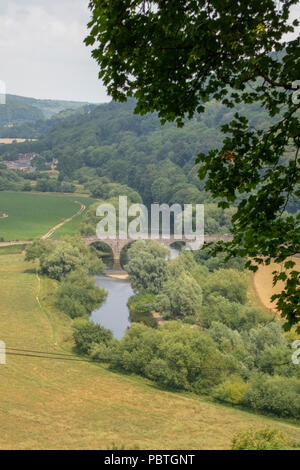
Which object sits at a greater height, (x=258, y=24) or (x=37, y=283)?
(x=258, y=24)

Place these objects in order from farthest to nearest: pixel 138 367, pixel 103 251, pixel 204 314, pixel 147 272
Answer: pixel 103 251
pixel 147 272
pixel 204 314
pixel 138 367

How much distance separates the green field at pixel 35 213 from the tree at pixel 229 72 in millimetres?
77152

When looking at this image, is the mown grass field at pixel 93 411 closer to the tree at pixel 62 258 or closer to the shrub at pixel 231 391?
the shrub at pixel 231 391

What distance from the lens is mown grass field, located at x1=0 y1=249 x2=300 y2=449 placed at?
936 inches

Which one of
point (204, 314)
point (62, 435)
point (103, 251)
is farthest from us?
point (103, 251)

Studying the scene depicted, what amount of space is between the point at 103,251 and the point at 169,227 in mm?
16382

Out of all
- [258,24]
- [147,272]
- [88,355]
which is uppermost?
[258,24]

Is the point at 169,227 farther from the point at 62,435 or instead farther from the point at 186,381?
the point at 62,435

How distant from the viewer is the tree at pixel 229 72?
812 centimetres

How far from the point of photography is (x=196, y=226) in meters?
83.4

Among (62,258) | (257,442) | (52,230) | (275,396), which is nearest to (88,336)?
(275,396)

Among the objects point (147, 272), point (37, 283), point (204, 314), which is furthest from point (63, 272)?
point (204, 314)

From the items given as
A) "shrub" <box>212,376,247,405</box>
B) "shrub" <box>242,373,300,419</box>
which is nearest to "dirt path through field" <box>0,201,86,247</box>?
"shrub" <box>212,376,247,405</box>

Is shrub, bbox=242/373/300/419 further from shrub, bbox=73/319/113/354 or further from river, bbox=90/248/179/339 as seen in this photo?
river, bbox=90/248/179/339
